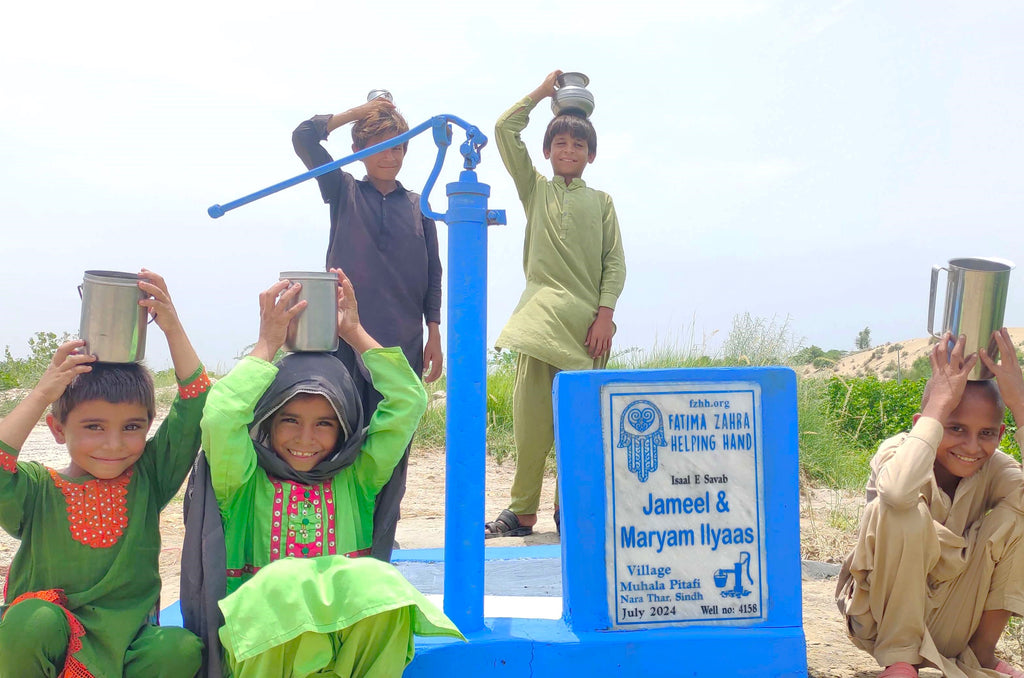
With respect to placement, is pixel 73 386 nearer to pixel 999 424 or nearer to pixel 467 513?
pixel 467 513

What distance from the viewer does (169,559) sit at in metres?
4.60

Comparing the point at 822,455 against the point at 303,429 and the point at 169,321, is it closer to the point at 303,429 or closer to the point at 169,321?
the point at 303,429

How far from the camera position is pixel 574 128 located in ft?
12.9

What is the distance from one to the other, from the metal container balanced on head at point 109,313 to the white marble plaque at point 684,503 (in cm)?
131

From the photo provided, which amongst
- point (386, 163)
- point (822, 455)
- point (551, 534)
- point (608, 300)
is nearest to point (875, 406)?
point (822, 455)

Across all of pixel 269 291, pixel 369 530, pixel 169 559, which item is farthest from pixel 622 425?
pixel 169 559

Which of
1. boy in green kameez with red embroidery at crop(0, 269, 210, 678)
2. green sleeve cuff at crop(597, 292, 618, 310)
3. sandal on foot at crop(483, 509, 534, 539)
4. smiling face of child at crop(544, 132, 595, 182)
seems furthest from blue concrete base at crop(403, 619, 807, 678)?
smiling face of child at crop(544, 132, 595, 182)

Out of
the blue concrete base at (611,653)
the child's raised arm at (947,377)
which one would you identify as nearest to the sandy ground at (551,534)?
the blue concrete base at (611,653)

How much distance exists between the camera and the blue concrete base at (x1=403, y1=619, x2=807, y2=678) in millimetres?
2191

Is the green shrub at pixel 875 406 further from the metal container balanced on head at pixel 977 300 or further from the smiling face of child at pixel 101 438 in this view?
the smiling face of child at pixel 101 438

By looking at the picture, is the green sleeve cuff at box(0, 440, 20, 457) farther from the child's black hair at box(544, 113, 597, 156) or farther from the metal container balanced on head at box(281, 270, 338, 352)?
the child's black hair at box(544, 113, 597, 156)

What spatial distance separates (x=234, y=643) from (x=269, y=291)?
929 millimetres

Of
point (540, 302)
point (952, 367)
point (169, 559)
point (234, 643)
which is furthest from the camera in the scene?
point (169, 559)

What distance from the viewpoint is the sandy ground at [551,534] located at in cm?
285
